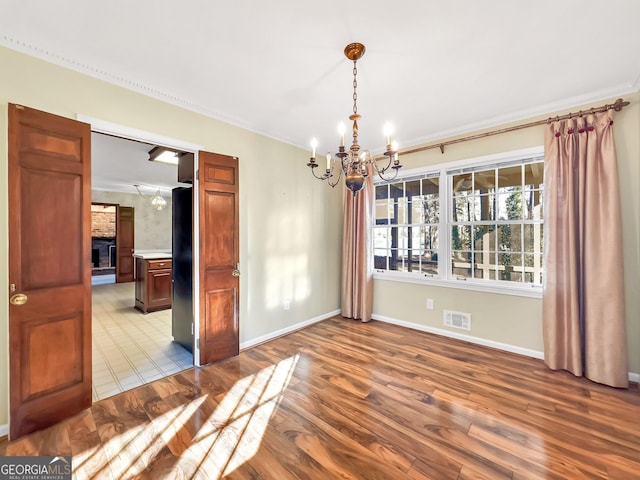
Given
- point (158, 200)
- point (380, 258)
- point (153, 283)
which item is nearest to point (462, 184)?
point (380, 258)

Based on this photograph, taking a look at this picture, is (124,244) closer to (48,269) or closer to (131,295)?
(131,295)

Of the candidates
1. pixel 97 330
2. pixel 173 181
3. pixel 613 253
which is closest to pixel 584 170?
pixel 613 253

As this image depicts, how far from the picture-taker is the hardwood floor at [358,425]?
1.63 metres

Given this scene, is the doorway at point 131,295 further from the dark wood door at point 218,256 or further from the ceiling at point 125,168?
the dark wood door at point 218,256

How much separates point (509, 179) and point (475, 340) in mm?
1990

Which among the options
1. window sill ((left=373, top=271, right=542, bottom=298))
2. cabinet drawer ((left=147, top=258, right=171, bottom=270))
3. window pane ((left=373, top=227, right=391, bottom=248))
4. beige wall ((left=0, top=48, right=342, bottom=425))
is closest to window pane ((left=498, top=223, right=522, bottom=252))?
window sill ((left=373, top=271, right=542, bottom=298))

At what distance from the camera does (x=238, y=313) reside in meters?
3.16

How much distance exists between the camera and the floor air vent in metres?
3.53

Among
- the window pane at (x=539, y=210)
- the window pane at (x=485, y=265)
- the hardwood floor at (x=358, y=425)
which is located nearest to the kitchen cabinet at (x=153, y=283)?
the hardwood floor at (x=358, y=425)

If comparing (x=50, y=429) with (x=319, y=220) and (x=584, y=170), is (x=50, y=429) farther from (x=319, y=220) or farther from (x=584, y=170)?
(x=584, y=170)

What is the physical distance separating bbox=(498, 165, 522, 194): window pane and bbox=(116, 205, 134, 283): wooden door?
9041mm

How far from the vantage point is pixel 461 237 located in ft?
11.9

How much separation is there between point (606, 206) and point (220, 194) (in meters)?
3.71

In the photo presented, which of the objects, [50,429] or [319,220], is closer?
[50,429]
